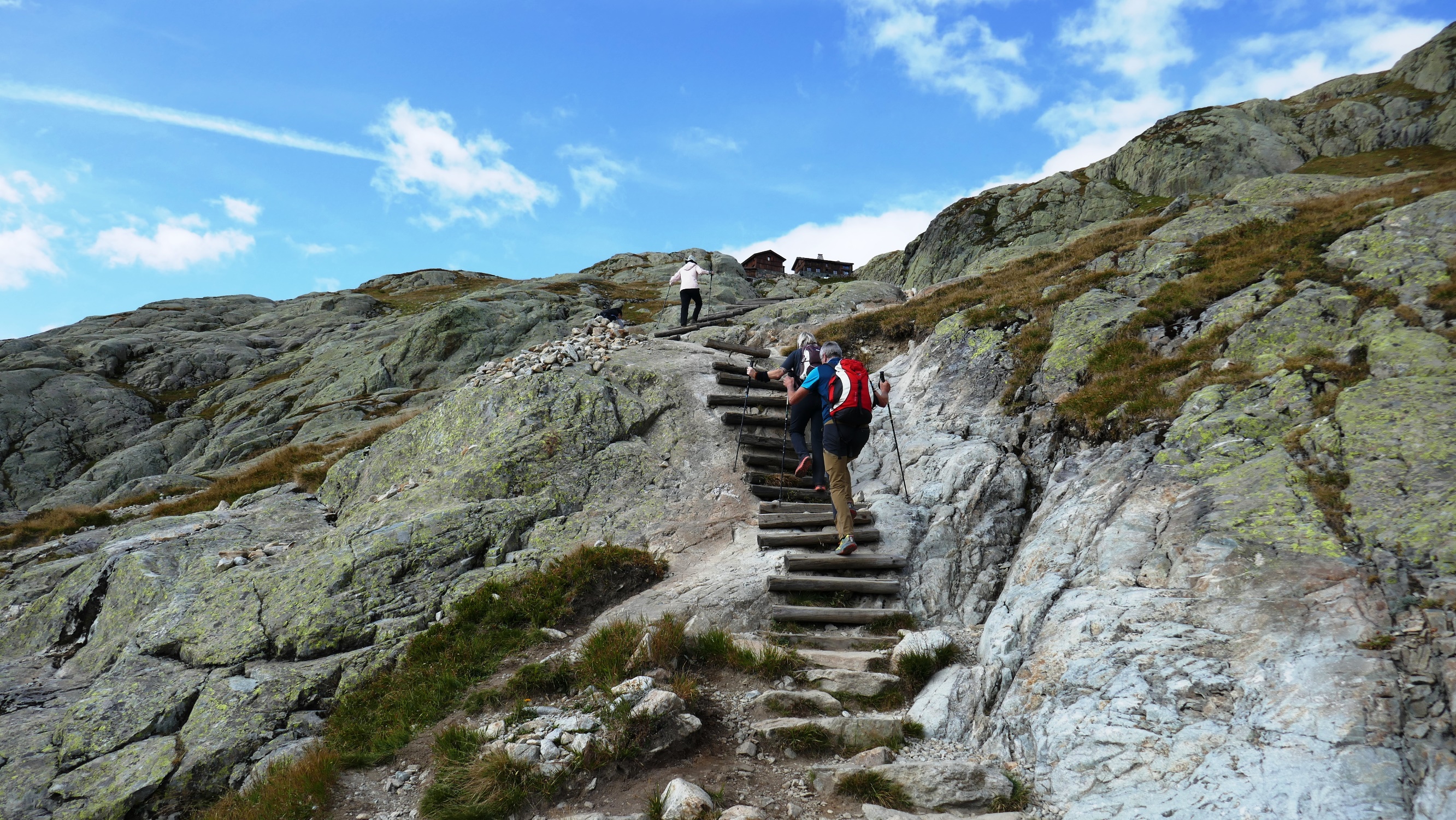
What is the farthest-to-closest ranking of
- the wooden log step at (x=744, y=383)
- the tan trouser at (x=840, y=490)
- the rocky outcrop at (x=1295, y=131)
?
the rocky outcrop at (x=1295, y=131), the wooden log step at (x=744, y=383), the tan trouser at (x=840, y=490)

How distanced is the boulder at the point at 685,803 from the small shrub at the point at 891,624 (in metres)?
4.67

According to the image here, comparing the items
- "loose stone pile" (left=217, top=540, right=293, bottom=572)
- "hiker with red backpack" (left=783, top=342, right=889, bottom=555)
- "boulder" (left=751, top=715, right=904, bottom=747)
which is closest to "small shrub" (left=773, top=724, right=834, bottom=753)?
"boulder" (left=751, top=715, right=904, bottom=747)

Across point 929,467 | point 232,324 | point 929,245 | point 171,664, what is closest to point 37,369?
point 232,324

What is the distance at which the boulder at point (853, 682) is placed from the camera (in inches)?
343

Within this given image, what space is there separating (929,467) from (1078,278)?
831cm

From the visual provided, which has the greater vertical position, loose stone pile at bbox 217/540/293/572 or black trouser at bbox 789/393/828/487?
black trouser at bbox 789/393/828/487

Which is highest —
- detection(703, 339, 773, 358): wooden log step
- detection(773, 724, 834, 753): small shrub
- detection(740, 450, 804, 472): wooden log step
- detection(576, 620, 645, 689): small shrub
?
detection(703, 339, 773, 358): wooden log step

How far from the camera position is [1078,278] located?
58.7 feet

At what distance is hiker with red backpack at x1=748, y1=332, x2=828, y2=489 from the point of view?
13.9 metres

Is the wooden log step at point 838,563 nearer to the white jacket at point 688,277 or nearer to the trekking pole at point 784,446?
the trekking pole at point 784,446

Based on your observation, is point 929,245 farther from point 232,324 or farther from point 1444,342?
point 232,324

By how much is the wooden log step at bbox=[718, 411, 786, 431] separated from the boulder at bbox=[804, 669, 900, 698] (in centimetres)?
866

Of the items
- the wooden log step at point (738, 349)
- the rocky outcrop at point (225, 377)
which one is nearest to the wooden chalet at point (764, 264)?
the rocky outcrop at point (225, 377)

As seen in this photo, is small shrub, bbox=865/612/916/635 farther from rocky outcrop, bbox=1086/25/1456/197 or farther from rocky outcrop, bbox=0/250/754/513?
rocky outcrop, bbox=1086/25/1456/197
